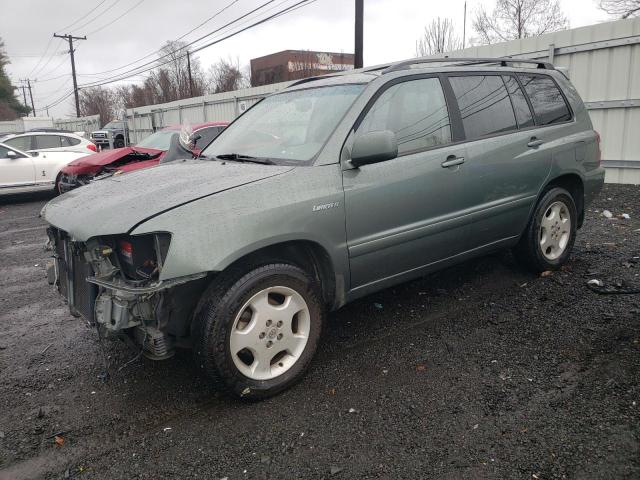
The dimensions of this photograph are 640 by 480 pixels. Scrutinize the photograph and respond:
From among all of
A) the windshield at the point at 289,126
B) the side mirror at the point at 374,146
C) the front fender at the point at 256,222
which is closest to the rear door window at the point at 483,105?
the windshield at the point at 289,126

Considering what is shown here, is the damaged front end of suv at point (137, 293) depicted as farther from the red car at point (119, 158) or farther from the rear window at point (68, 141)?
the rear window at point (68, 141)

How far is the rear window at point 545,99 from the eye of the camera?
14.7 ft

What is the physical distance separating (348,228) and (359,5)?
13.1m

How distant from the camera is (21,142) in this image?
42.5 feet

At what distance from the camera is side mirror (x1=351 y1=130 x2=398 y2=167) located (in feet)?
10.0

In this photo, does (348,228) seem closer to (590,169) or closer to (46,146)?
(590,169)

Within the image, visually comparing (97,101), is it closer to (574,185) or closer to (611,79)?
(611,79)

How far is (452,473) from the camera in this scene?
2291 mm

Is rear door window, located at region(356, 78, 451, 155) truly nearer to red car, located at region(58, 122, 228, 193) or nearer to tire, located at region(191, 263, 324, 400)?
tire, located at region(191, 263, 324, 400)

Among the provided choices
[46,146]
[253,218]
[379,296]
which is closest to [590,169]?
[379,296]

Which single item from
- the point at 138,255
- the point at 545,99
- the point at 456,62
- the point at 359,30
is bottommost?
the point at 138,255

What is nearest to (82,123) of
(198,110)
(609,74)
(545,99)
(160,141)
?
(198,110)

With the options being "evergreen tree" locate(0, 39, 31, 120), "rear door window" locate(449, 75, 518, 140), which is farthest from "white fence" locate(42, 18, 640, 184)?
"evergreen tree" locate(0, 39, 31, 120)

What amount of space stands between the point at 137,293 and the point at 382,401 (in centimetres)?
149
